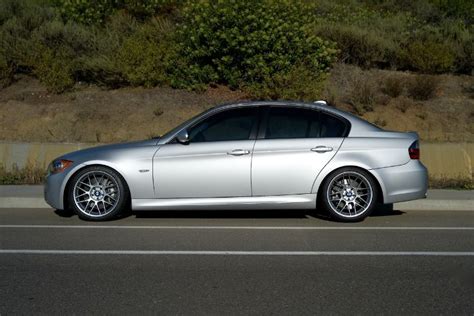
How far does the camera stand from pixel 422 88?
728 inches

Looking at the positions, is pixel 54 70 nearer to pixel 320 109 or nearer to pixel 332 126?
pixel 320 109

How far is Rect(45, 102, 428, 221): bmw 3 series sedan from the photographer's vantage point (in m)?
9.63

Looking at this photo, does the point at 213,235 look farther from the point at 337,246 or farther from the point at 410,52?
the point at 410,52

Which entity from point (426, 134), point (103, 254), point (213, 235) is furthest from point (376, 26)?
point (103, 254)

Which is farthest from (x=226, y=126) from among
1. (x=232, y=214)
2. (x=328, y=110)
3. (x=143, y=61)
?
(x=143, y=61)

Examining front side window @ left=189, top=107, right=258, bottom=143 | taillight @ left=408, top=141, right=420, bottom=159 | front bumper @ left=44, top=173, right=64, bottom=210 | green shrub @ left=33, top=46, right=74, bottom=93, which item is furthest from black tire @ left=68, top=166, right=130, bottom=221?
green shrub @ left=33, top=46, right=74, bottom=93

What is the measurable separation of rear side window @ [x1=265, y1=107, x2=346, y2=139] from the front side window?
256mm

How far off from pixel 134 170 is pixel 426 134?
29.9ft

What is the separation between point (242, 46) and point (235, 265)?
11538mm

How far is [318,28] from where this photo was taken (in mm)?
20578

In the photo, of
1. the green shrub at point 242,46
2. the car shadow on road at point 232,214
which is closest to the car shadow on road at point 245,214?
the car shadow on road at point 232,214

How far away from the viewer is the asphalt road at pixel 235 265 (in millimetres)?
6016

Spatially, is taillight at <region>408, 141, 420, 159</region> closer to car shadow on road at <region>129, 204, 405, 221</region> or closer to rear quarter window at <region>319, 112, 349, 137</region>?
rear quarter window at <region>319, 112, 349, 137</region>

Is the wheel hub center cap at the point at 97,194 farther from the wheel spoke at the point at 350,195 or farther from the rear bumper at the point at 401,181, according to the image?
the rear bumper at the point at 401,181
